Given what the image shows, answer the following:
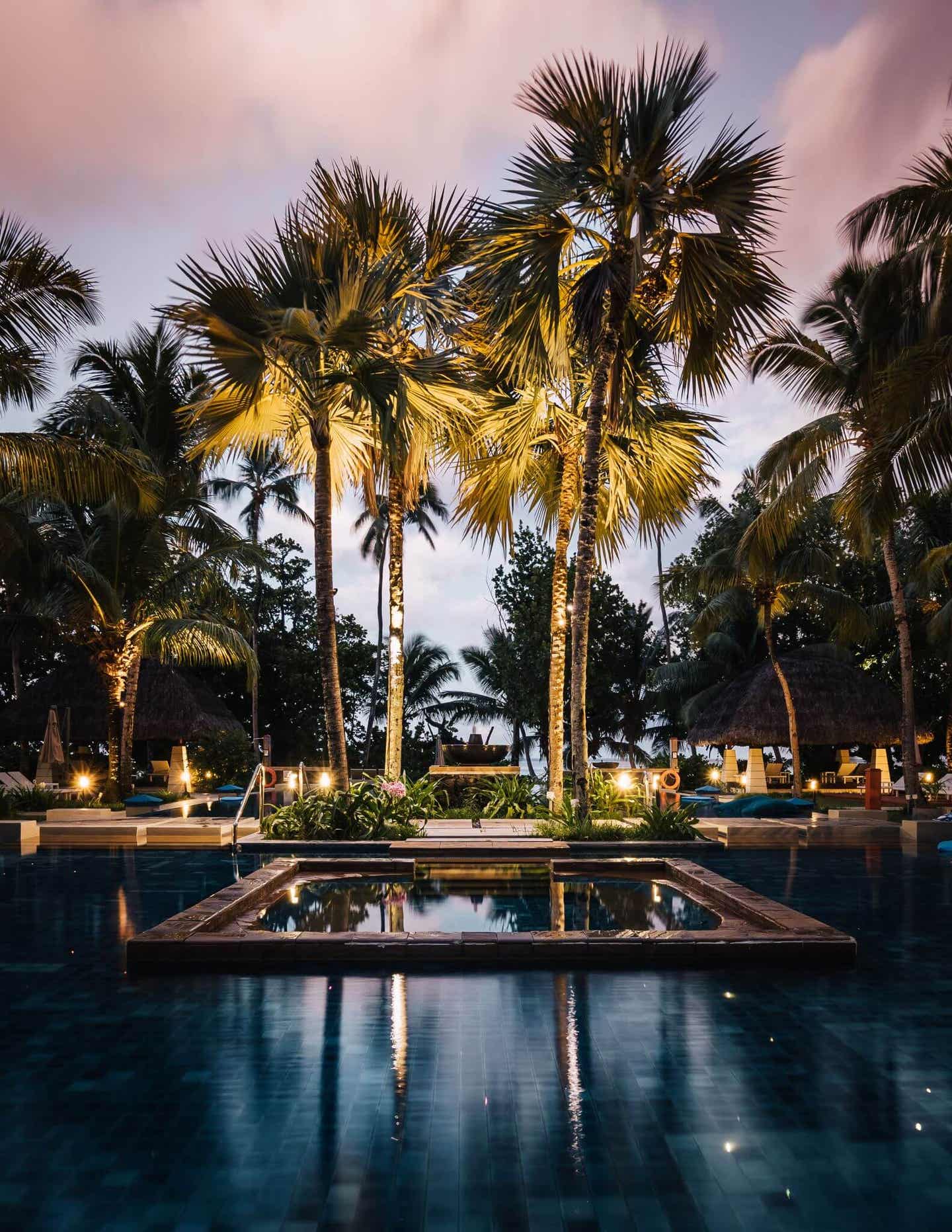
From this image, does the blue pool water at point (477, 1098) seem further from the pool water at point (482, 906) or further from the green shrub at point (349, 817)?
the green shrub at point (349, 817)

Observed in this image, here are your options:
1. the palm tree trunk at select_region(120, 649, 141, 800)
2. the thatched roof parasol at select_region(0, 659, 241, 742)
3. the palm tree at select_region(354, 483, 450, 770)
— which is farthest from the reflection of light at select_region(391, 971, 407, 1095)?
the palm tree at select_region(354, 483, 450, 770)

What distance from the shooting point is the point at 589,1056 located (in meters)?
4.18

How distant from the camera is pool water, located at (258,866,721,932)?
727 centimetres

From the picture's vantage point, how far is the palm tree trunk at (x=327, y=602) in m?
11.4

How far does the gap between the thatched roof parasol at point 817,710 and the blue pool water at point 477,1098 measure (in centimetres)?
1942

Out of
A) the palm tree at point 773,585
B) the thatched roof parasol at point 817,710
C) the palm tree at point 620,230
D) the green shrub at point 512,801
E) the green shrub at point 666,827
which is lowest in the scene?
the green shrub at point 666,827

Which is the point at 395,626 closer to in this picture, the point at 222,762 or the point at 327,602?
the point at 327,602

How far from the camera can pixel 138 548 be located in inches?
706

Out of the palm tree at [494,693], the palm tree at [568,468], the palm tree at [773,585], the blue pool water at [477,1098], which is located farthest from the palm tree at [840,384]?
the palm tree at [494,693]

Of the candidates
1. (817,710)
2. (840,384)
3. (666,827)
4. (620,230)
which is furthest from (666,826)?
(817,710)

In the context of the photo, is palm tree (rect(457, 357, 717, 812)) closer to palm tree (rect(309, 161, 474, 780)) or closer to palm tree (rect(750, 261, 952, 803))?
palm tree (rect(309, 161, 474, 780))

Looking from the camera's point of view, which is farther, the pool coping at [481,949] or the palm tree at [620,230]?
the palm tree at [620,230]

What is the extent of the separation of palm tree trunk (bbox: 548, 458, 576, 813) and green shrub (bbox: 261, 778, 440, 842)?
79.7 inches

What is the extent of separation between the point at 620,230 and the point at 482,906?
6862 mm
